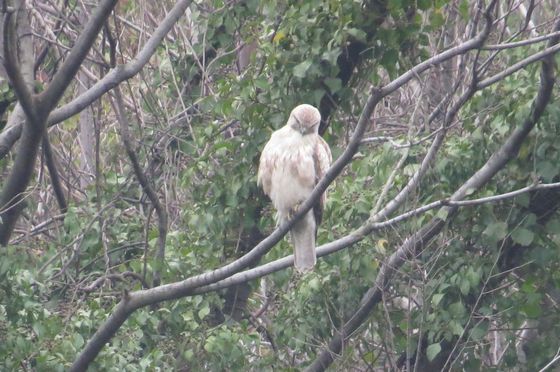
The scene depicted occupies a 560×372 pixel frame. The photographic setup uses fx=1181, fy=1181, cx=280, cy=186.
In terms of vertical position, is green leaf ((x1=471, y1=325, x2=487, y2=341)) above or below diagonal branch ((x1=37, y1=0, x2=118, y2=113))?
below

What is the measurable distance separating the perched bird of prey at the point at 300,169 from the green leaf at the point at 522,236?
1122 mm

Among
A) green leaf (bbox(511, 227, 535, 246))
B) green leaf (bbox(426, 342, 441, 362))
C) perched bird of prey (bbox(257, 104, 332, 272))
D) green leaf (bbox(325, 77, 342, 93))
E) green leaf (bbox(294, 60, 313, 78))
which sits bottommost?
green leaf (bbox(426, 342, 441, 362))

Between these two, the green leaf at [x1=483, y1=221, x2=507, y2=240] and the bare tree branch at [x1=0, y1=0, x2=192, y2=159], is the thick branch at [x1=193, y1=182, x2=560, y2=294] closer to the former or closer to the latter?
the green leaf at [x1=483, y1=221, x2=507, y2=240]

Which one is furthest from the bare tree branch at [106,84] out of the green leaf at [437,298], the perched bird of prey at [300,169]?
the green leaf at [437,298]

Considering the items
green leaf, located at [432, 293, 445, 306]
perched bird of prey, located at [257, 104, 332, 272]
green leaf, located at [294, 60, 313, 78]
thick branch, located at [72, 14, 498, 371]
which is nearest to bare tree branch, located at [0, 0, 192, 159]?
green leaf, located at [294, 60, 313, 78]

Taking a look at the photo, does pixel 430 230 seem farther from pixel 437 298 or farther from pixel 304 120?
pixel 304 120

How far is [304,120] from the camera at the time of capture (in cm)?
624

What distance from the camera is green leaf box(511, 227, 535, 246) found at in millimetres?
6559

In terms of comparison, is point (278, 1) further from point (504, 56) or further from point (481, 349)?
point (481, 349)

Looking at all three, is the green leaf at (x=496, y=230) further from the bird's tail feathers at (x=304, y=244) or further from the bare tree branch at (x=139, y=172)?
the bare tree branch at (x=139, y=172)

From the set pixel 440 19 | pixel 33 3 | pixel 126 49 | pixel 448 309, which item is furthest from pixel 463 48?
pixel 126 49

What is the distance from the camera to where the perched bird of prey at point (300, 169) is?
6242 millimetres

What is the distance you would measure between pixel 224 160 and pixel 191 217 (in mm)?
451

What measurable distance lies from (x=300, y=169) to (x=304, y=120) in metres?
0.26
